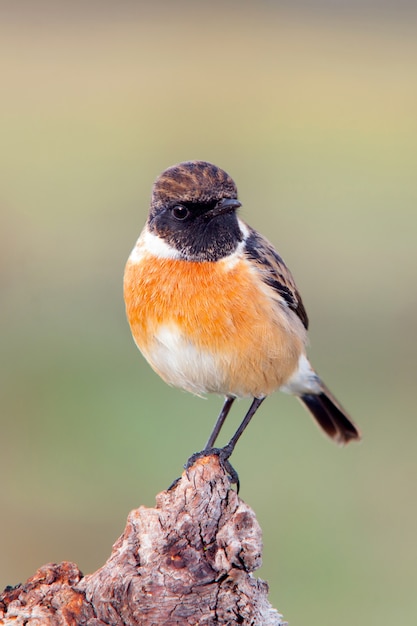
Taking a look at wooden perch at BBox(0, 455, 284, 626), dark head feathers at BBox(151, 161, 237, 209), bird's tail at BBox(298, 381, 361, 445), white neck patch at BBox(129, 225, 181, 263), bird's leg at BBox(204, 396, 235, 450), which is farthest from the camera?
bird's tail at BBox(298, 381, 361, 445)

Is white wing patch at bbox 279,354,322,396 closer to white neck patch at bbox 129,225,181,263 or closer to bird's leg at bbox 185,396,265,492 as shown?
bird's leg at bbox 185,396,265,492

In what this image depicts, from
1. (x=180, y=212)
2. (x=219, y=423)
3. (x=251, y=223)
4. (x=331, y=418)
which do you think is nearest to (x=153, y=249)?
(x=180, y=212)

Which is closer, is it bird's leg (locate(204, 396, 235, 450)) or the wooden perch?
the wooden perch

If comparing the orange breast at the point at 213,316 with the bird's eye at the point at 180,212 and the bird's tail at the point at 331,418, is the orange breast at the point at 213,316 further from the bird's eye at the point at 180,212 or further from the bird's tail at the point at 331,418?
the bird's tail at the point at 331,418

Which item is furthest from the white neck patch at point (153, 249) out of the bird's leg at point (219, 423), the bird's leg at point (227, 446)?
the bird's leg at point (219, 423)

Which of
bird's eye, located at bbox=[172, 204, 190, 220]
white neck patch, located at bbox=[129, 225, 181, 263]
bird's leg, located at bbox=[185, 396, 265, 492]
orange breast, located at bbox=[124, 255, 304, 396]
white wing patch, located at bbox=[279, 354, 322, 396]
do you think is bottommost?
bird's leg, located at bbox=[185, 396, 265, 492]

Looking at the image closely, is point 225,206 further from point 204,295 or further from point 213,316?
point 213,316

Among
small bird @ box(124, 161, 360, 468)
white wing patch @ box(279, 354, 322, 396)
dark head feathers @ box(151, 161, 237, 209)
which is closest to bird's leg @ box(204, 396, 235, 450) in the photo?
white wing patch @ box(279, 354, 322, 396)
